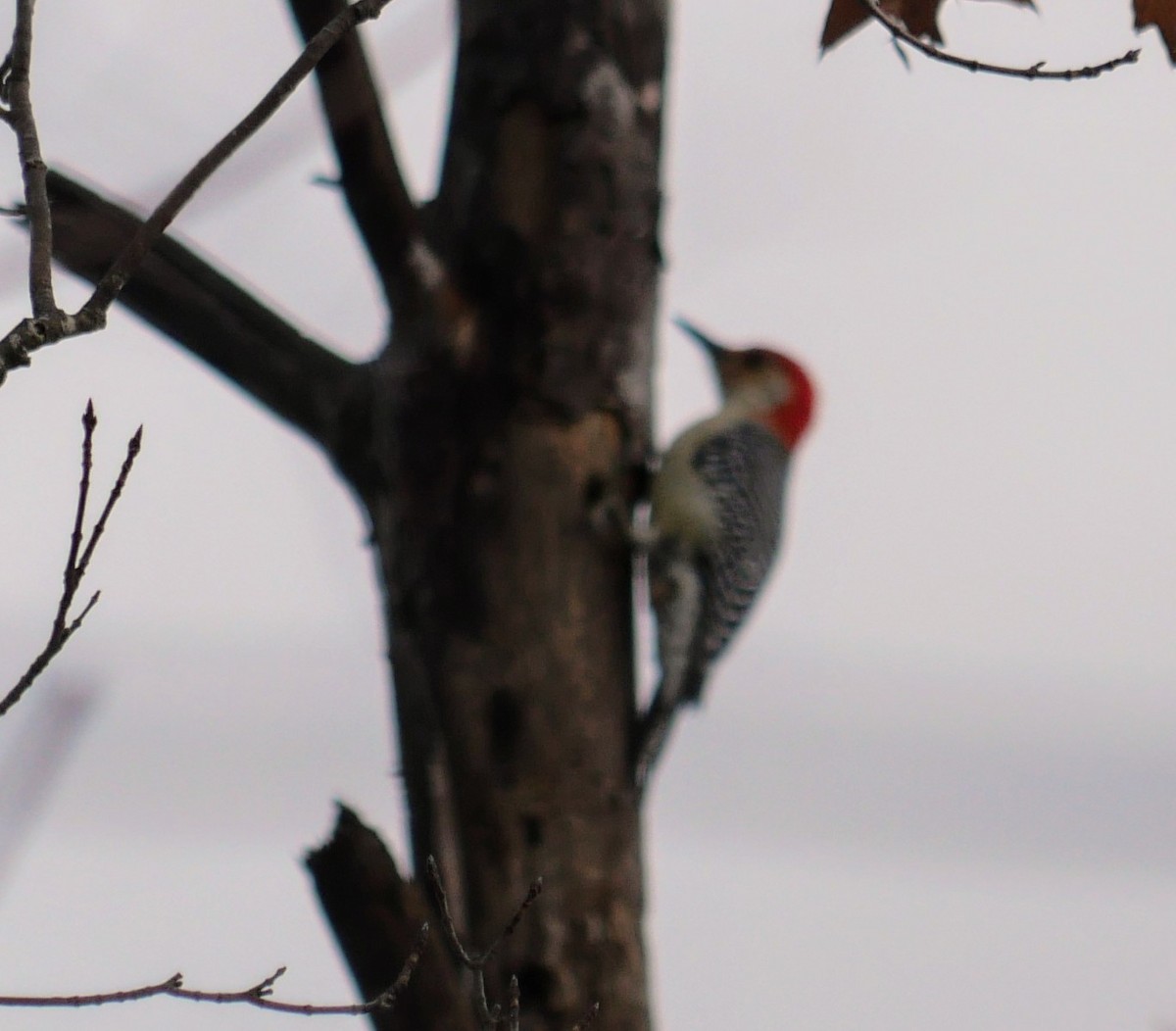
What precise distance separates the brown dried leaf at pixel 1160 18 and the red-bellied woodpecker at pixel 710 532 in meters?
2.70

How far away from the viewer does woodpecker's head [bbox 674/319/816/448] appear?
7.75 meters

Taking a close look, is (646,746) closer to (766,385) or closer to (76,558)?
(76,558)

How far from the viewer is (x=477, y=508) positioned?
14.2ft

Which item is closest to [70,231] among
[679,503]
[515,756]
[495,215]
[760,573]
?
[495,215]

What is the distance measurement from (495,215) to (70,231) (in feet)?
4.04

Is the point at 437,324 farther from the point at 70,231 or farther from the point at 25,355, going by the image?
the point at 25,355

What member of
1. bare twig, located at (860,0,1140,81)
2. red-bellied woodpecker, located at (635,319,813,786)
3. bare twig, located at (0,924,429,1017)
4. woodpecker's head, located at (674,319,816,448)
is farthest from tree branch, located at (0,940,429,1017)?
woodpecker's head, located at (674,319,816,448)

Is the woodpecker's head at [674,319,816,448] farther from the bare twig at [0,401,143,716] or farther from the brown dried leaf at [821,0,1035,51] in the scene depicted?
the bare twig at [0,401,143,716]

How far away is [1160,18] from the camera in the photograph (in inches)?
Result: 113

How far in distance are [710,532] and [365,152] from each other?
2.98 meters

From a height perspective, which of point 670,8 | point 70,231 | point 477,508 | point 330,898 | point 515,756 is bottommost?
point 330,898

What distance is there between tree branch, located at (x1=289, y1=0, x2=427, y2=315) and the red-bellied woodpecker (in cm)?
157

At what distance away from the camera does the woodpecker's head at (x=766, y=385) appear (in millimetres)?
7746

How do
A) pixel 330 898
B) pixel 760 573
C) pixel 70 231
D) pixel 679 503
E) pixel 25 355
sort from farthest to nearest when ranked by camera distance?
pixel 760 573, pixel 679 503, pixel 70 231, pixel 330 898, pixel 25 355
